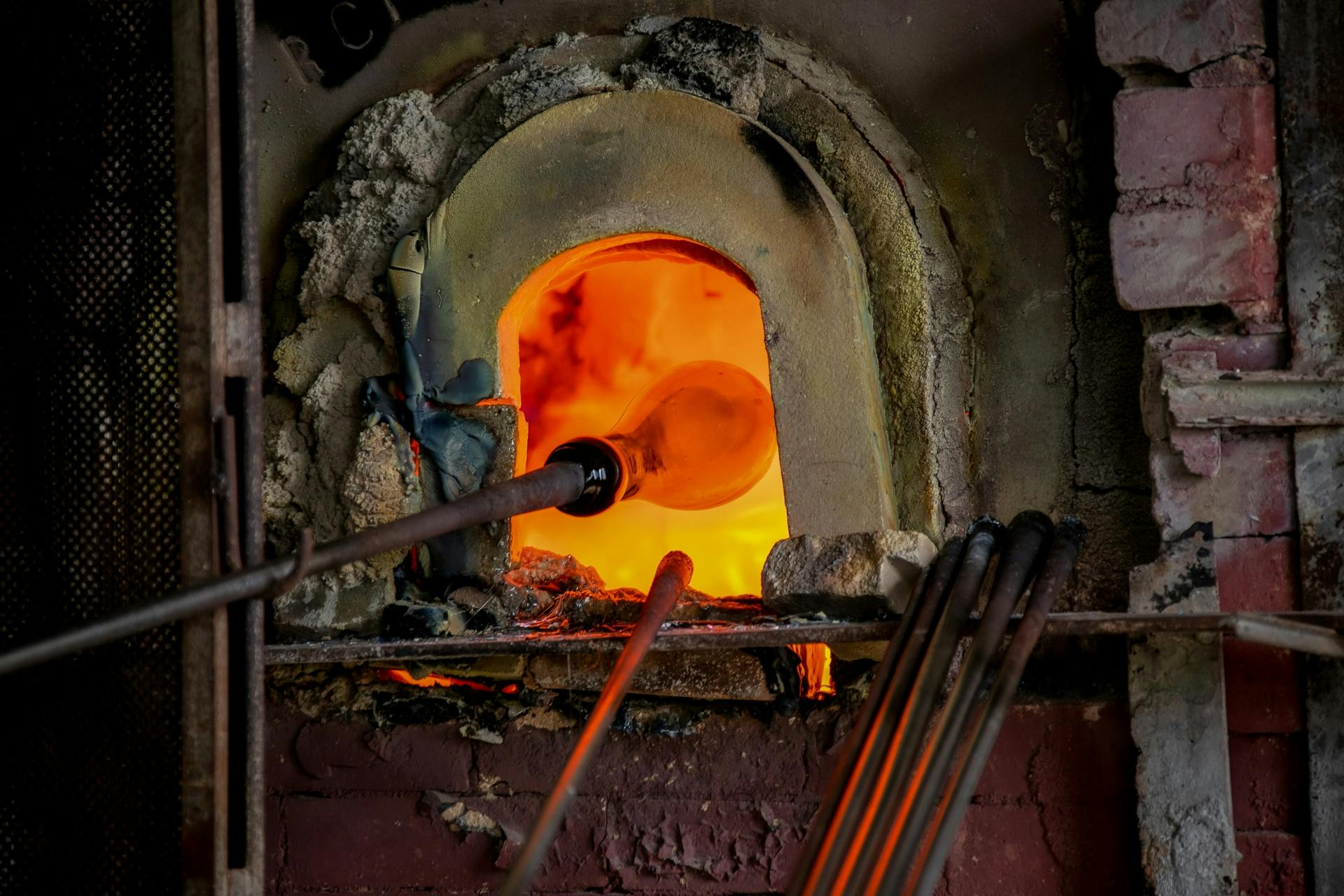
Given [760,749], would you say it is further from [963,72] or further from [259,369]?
[963,72]

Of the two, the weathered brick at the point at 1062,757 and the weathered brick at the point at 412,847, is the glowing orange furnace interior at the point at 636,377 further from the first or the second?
the weathered brick at the point at 1062,757

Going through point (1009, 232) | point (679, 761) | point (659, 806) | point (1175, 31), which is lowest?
point (659, 806)

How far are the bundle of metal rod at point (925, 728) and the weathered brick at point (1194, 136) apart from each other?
0.84 metres

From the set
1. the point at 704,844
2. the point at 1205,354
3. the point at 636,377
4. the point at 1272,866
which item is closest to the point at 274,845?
the point at 704,844

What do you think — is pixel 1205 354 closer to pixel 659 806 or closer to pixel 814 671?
pixel 814 671

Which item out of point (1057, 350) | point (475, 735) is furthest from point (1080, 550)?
point (475, 735)

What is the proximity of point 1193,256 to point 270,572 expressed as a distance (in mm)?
2034

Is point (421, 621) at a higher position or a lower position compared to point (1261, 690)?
higher

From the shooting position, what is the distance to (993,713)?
2.27 metres

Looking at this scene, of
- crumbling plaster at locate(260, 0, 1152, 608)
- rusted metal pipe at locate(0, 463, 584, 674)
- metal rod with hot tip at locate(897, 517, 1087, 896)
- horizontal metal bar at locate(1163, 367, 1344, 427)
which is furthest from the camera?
crumbling plaster at locate(260, 0, 1152, 608)

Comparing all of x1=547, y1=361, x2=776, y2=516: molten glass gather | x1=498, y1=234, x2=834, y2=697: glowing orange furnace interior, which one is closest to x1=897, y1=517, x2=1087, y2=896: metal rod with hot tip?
x1=547, y1=361, x2=776, y2=516: molten glass gather

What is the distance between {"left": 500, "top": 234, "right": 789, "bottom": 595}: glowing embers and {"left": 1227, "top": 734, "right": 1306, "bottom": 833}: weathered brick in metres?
1.62

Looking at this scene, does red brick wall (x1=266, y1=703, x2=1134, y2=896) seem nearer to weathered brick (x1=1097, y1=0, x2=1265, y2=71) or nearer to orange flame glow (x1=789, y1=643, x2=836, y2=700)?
orange flame glow (x1=789, y1=643, x2=836, y2=700)

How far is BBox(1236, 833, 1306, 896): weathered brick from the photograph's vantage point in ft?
8.92
